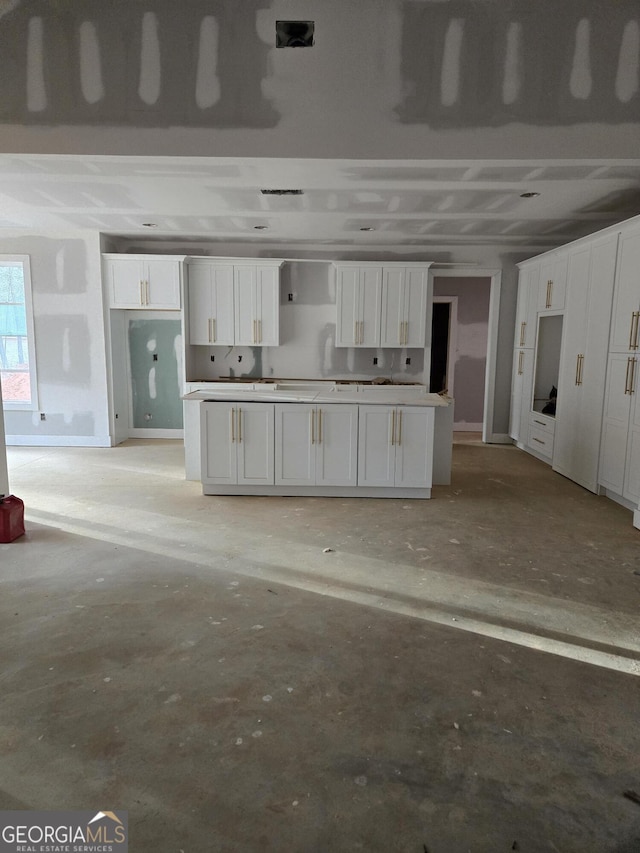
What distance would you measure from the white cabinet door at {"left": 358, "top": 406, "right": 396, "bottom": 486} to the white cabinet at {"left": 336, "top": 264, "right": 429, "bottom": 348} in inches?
103

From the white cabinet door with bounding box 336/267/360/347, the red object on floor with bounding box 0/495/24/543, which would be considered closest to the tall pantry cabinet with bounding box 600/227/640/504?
the white cabinet door with bounding box 336/267/360/347

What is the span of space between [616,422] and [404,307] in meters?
3.15

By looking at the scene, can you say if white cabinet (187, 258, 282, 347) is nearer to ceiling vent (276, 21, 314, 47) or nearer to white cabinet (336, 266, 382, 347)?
white cabinet (336, 266, 382, 347)

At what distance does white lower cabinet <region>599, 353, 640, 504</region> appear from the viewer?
14.7 ft

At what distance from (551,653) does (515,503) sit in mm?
2453

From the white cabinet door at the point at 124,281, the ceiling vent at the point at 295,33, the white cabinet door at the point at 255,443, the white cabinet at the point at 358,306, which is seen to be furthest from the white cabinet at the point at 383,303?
the ceiling vent at the point at 295,33

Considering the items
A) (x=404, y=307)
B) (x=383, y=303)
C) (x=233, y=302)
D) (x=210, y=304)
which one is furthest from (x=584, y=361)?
(x=210, y=304)

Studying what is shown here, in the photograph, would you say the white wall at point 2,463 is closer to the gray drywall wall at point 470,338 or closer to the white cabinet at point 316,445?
the white cabinet at point 316,445

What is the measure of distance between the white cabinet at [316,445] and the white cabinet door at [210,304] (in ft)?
9.22

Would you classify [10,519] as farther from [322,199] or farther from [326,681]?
[322,199]

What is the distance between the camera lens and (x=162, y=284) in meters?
6.91

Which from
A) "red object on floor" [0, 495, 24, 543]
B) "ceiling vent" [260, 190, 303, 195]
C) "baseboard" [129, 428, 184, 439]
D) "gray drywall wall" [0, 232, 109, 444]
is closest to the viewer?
"red object on floor" [0, 495, 24, 543]

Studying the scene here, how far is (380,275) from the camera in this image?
7016mm

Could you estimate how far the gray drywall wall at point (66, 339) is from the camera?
264 inches
